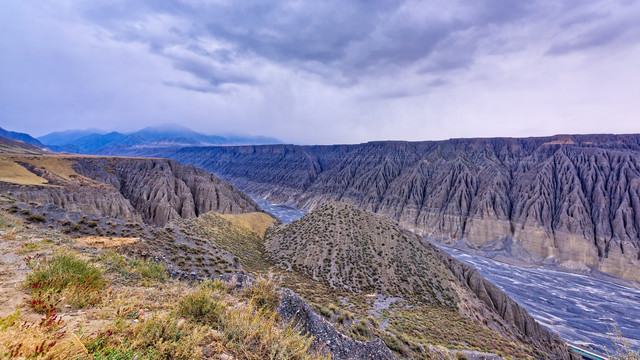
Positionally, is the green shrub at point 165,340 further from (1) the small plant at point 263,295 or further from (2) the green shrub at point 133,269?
(2) the green shrub at point 133,269

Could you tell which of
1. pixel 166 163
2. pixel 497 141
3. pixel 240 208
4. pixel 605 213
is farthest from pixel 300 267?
pixel 497 141

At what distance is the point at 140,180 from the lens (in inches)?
2024

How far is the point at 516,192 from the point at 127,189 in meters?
95.3

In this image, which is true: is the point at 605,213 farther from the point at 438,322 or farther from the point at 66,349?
the point at 66,349

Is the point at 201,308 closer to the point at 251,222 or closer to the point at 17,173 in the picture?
the point at 251,222

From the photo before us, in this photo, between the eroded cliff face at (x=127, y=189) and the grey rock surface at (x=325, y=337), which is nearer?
the grey rock surface at (x=325, y=337)

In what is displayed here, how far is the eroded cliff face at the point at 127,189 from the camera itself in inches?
1156

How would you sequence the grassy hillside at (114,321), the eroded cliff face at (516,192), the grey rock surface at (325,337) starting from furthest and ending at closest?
the eroded cliff face at (516,192) < the grey rock surface at (325,337) < the grassy hillside at (114,321)

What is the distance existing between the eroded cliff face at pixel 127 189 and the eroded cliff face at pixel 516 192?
50650mm

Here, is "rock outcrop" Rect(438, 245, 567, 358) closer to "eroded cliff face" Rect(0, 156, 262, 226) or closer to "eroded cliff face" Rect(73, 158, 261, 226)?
"eroded cliff face" Rect(0, 156, 262, 226)

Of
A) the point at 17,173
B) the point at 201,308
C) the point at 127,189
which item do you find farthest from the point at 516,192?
the point at 17,173

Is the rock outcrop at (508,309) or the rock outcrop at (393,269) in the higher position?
the rock outcrop at (393,269)

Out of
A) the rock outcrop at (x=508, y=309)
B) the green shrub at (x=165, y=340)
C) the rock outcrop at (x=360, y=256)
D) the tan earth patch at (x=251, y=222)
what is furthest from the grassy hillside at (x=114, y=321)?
the tan earth patch at (x=251, y=222)

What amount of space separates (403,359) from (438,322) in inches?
383
